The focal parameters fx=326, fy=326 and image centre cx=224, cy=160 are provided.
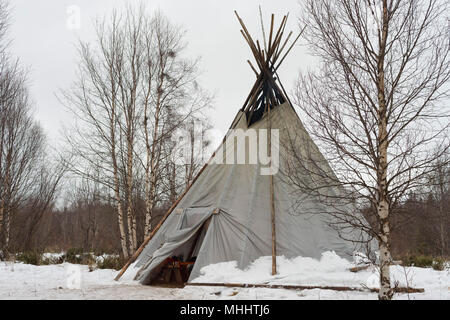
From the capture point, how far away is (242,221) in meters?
6.45

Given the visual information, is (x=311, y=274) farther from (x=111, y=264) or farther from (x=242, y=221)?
(x=111, y=264)

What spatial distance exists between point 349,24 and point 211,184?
4256 millimetres

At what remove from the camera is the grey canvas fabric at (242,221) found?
6203mm

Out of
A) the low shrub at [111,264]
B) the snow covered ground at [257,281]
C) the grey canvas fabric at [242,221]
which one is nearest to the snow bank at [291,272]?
the snow covered ground at [257,281]

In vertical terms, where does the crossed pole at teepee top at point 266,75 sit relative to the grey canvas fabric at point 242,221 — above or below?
above

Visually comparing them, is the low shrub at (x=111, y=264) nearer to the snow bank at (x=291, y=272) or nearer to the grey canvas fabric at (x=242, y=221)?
the grey canvas fabric at (x=242, y=221)

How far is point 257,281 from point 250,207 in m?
1.58

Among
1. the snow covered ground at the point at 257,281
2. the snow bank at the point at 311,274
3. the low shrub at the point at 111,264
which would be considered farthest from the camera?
the low shrub at the point at 111,264

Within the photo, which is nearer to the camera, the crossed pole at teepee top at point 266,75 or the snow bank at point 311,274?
the snow bank at point 311,274

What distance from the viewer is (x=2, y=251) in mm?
10648

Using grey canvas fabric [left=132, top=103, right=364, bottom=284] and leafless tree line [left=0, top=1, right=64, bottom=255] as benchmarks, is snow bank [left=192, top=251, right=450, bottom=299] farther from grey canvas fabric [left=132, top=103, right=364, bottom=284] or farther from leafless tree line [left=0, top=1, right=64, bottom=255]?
leafless tree line [left=0, top=1, right=64, bottom=255]

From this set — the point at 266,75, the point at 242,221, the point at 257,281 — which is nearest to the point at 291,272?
the point at 257,281

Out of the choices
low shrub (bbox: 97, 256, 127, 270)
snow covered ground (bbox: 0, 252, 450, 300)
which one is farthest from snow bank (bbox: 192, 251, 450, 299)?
low shrub (bbox: 97, 256, 127, 270)
